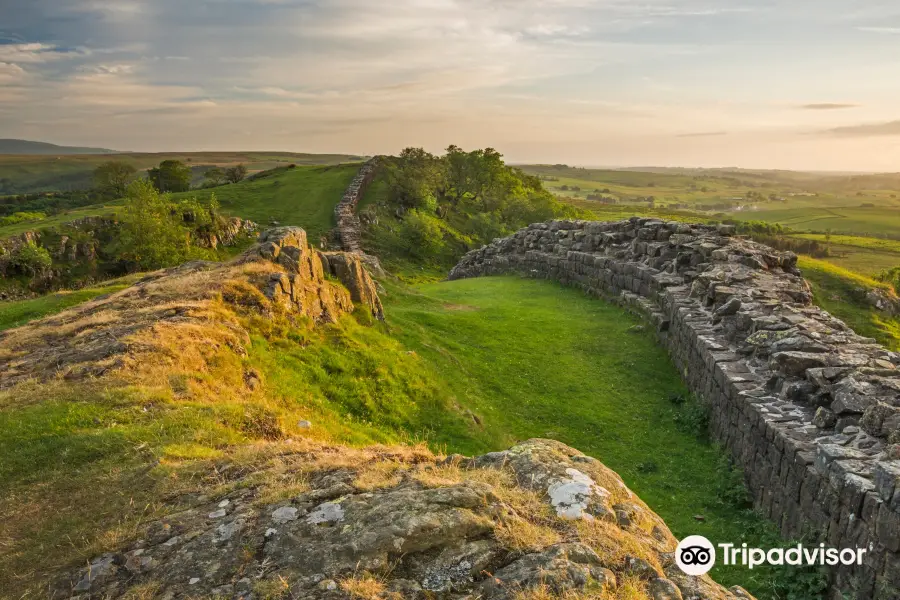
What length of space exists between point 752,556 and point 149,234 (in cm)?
3417

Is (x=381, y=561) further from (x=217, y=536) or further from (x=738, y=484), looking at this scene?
(x=738, y=484)

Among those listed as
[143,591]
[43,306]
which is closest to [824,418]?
[143,591]

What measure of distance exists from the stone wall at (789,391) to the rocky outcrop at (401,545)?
10.6 feet

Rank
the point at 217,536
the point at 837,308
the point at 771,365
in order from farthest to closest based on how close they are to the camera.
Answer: the point at 837,308, the point at 771,365, the point at 217,536

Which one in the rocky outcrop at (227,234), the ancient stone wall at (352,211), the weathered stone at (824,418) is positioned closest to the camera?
the weathered stone at (824,418)

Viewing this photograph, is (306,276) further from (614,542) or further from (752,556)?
(752,556)

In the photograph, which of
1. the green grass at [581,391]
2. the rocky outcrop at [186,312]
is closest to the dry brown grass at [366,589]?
the green grass at [581,391]

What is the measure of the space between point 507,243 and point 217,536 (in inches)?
1585

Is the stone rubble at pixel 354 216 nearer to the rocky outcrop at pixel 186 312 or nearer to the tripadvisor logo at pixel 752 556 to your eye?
the rocky outcrop at pixel 186 312

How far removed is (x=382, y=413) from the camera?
13891mm

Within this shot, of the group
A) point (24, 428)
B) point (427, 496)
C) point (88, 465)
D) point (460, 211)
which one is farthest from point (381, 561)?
point (460, 211)

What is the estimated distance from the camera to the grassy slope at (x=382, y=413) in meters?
7.62

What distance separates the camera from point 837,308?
3050cm

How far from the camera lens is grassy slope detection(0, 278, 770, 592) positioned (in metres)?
7.62
